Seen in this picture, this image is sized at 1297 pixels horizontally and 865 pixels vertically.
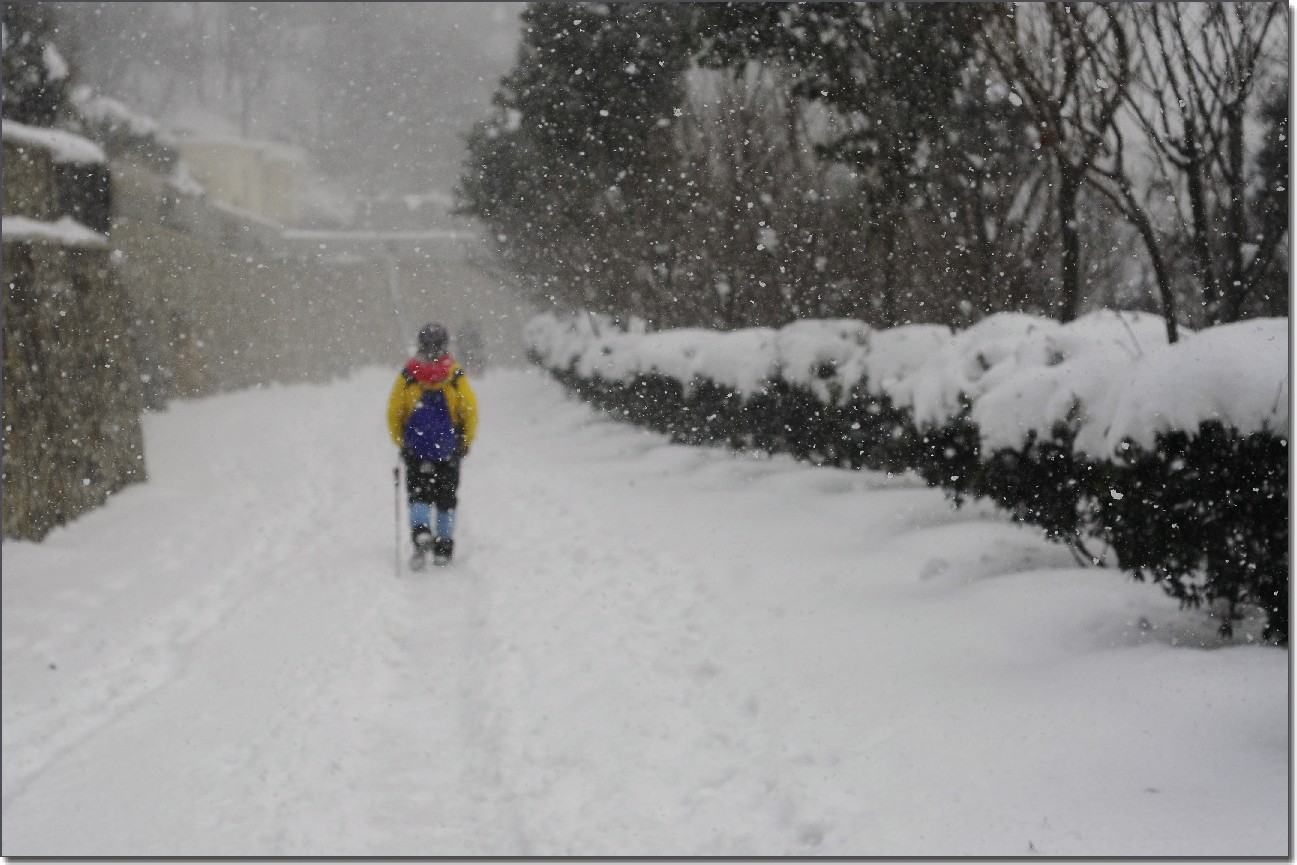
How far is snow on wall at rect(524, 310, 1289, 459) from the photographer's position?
3619 millimetres

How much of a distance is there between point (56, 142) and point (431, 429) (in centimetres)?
423

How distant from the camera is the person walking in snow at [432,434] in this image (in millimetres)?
7250

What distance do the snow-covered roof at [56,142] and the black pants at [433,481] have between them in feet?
12.0

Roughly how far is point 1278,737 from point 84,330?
895 cm

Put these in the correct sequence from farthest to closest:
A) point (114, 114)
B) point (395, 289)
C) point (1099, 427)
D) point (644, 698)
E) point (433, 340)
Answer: point (395, 289) < point (114, 114) < point (433, 340) < point (644, 698) < point (1099, 427)

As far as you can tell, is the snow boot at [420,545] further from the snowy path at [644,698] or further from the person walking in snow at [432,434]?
the snowy path at [644,698]

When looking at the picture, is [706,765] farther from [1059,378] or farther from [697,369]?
[697,369]

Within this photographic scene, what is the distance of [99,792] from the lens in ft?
11.6

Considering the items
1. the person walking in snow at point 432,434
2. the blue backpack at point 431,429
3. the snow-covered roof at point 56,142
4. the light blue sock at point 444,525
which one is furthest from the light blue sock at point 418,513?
the snow-covered roof at point 56,142

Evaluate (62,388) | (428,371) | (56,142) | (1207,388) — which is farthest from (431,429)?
(1207,388)

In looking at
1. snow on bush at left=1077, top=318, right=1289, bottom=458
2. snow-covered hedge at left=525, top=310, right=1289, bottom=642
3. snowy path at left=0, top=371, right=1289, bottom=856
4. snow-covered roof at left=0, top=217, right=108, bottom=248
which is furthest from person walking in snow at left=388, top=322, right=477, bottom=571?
snow on bush at left=1077, top=318, right=1289, bottom=458

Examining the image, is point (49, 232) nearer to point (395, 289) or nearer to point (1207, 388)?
point (1207, 388)

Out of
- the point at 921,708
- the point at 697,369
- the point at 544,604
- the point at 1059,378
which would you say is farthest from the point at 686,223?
the point at 921,708

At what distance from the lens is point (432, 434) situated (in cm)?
724
